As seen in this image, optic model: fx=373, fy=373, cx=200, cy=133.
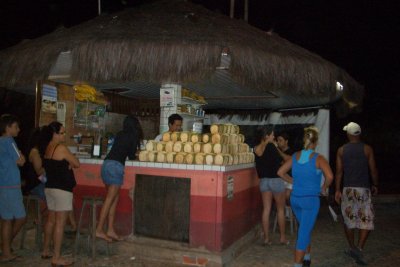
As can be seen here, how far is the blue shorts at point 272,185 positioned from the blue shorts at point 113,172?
2240 mm

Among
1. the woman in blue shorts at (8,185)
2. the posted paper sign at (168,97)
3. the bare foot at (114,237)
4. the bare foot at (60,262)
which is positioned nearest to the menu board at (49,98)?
the woman in blue shorts at (8,185)

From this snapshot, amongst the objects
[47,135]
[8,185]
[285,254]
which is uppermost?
[47,135]

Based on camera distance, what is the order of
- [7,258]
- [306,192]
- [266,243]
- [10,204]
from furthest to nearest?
[266,243] → [7,258] → [10,204] → [306,192]

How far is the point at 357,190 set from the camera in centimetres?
535

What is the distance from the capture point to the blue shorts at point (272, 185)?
590 centimetres

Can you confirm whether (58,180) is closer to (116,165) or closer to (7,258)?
(116,165)

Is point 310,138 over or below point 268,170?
over

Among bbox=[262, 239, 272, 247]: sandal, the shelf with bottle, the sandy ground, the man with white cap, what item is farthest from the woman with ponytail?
the shelf with bottle

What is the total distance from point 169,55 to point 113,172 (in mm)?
1820

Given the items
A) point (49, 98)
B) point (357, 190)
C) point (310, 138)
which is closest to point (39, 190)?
point (49, 98)

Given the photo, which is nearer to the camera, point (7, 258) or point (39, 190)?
point (7, 258)

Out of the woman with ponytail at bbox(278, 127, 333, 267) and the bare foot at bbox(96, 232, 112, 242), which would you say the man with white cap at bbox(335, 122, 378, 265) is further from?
the bare foot at bbox(96, 232, 112, 242)

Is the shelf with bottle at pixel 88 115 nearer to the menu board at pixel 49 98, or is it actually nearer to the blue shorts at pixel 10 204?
the menu board at pixel 49 98

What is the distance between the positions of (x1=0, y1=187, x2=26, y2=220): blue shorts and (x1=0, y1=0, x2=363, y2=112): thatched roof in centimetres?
186
